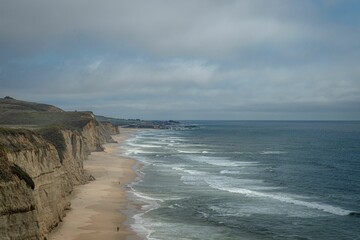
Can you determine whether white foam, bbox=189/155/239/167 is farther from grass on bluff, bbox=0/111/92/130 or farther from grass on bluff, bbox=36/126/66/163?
grass on bluff, bbox=36/126/66/163

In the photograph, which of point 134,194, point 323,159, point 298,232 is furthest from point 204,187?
point 323,159

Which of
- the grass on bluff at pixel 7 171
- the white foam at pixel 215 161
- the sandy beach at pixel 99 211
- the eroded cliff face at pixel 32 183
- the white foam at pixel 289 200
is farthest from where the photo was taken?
the white foam at pixel 215 161

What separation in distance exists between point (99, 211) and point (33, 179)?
43.4 ft

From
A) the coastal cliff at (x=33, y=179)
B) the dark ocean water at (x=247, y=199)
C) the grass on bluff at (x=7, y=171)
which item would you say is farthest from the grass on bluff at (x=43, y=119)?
the grass on bluff at (x=7, y=171)

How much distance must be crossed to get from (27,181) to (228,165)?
58819 mm

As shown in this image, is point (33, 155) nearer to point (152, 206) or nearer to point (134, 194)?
point (152, 206)

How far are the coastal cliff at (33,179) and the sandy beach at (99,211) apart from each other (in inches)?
44.5

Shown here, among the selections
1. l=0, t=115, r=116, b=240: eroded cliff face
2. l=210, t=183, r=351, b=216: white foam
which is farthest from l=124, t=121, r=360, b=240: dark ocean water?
l=0, t=115, r=116, b=240: eroded cliff face

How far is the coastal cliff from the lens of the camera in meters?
20.3

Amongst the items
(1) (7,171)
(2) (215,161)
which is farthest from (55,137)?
(2) (215,161)

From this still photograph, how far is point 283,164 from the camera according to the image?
270 feet

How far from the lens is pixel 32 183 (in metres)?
23.6

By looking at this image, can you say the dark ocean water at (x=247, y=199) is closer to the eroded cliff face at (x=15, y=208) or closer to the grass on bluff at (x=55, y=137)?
the grass on bluff at (x=55, y=137)

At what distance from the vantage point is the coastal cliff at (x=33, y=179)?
2031cm
